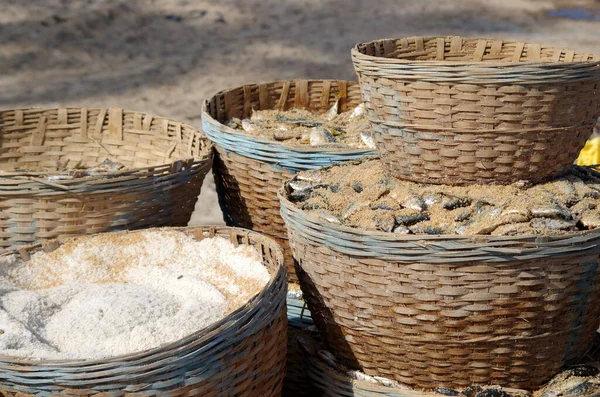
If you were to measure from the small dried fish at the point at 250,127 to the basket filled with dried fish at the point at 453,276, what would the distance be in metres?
0.78

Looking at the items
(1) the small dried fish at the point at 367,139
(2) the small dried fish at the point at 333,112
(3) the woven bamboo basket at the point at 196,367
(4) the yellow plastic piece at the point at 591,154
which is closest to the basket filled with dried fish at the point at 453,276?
(3) the woven bamboo basket at the point at 196,367

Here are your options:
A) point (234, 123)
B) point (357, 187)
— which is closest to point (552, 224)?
point (357, 187)

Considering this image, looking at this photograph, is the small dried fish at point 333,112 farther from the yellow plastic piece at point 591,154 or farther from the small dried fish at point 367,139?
the yellow plastic piece at point 591,154

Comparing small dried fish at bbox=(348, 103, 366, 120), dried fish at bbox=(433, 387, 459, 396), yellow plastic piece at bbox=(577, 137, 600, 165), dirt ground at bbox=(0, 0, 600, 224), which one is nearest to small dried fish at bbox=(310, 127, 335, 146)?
small dried fish at bbox=(348, 103, 366, 120)

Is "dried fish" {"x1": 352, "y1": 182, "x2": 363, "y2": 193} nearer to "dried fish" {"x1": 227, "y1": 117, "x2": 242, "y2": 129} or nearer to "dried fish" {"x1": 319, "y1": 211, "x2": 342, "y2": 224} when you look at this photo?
"dried fish" {"x1": 319, "y1": 211, "x2": 342, "y2": 224}

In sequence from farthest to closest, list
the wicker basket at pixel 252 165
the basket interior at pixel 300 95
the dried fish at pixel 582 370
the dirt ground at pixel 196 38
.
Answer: the dirt ground at pixel 196 38 → the basket interior at pixel 300 95 → the wicker basket at pixel 252 165 → the dried fish at pixel 582 370

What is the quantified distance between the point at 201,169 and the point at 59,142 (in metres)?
0.93

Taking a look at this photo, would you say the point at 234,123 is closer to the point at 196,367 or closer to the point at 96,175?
the point at 96,175

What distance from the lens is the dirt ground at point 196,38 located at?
6.56 metres

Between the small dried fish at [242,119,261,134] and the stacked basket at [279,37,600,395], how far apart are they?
31.8 inches

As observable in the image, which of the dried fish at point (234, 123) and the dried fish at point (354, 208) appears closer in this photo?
the dried fish at point (354, 208)

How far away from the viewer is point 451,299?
196 cm

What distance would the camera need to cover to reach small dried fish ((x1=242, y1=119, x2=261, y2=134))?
300 cm

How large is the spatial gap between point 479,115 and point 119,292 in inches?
42.2
